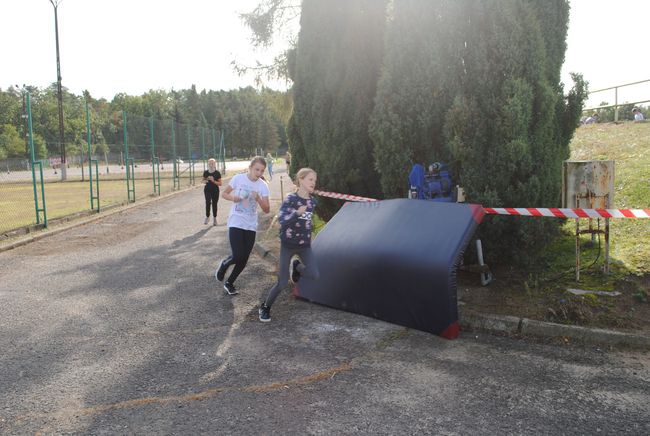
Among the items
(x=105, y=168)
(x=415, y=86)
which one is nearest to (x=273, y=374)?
(x=415, y=86)

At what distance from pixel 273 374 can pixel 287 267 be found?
1574 millimetres

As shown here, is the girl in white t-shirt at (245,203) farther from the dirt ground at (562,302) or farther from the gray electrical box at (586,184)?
the gray electrical box at (586,184)

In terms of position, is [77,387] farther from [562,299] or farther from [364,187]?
[364,187]

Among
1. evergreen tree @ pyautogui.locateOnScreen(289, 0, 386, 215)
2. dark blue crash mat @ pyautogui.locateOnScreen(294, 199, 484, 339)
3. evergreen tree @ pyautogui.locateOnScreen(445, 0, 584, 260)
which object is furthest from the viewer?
evergreen tree @ pyautogui.locateOnScreen(289, 0, 386, 215)

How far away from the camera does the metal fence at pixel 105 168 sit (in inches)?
544

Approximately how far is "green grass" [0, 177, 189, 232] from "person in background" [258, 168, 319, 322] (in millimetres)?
8543

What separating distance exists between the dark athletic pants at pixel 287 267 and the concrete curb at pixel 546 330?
1.64 metres

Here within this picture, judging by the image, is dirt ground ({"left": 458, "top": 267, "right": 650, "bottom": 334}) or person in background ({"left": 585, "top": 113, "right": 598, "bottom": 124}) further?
person in background ({"left": 585, "top": 113, "right": 598, "bottom": 124})

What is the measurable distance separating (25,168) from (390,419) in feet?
48.6

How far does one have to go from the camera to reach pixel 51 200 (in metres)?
19.6

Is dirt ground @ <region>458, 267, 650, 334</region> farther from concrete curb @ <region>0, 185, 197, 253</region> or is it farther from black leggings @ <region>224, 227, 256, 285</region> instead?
concrete curb @ <region>0, 185, 197, 253</region>

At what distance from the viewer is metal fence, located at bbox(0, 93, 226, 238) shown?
13.8m

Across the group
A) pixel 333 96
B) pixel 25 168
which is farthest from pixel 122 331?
pixel 25 168

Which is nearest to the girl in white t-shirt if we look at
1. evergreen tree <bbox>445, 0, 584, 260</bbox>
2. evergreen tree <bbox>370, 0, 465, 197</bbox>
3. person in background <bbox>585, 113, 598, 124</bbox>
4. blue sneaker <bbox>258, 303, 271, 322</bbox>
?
blue sneaker <bbox>258, 303, 271, 322</bbox>
